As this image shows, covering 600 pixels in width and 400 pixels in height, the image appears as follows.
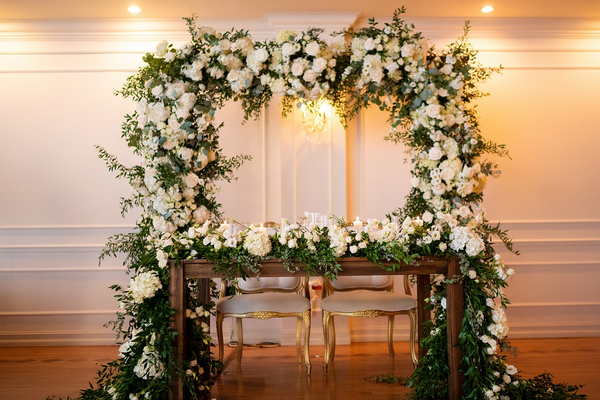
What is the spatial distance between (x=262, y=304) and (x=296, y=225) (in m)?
1.18

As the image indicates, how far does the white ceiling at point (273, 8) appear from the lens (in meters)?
5.75

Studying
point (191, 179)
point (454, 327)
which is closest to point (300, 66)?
point (191, 179)

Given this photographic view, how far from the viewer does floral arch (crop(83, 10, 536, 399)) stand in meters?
3.85

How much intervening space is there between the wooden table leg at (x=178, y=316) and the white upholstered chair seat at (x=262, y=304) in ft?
3.47

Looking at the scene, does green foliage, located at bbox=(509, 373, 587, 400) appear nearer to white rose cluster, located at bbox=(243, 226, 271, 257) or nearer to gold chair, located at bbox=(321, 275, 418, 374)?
gold chair, located at bbox=(321, 275, 418, 374)

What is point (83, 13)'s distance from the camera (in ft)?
19.8

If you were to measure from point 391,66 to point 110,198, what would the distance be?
3.48 m

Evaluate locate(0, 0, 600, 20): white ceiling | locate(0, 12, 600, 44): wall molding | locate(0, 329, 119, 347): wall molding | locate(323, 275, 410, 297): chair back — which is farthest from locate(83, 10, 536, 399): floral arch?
locate(0, 329, 119, 347): wall molding

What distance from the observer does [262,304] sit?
4.96 m

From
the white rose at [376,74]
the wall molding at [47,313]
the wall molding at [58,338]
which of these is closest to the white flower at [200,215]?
the white rose at [376,74]

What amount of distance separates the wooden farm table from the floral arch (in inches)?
2.4

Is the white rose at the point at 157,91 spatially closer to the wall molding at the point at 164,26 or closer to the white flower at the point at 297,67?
the white flower at the point at 297,67

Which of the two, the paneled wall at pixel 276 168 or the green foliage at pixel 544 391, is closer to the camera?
the green foliage at pixel 544 391

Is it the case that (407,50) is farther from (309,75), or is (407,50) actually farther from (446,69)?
(309,75)
